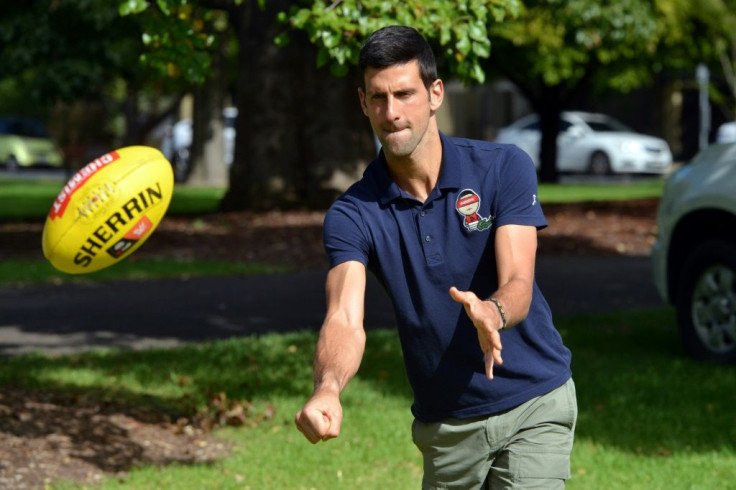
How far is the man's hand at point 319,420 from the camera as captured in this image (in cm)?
320

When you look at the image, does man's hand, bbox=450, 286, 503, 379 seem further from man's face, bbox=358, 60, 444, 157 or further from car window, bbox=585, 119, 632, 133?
car window, bbox=585, 119, 632, 133

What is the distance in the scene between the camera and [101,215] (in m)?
6.02

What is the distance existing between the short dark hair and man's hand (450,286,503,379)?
0.77 m

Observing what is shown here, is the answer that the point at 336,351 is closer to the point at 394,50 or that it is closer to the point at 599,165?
the point at 394,50

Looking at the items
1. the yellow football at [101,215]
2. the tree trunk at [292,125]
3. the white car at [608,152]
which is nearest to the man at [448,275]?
the yellow football at [101,215]

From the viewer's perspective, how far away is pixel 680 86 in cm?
4409

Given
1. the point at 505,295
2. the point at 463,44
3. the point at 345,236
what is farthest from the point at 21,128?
the point at 505,295

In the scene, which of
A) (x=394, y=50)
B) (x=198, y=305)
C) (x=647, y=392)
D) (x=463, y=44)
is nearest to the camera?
(x=394, y=50)

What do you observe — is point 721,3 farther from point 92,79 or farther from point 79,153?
point 79,153

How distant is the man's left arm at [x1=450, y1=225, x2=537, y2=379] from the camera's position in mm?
3334

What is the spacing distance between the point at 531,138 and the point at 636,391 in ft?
95.8

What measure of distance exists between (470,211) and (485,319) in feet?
2.02

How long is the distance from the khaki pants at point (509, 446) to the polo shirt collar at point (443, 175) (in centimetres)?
73

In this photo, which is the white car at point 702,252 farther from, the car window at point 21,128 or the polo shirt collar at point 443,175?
the car window at point 21,128
